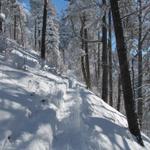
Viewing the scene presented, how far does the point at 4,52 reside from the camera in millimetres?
12570

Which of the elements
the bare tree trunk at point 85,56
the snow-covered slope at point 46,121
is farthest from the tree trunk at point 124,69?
the bare tree trunk at point 85,56

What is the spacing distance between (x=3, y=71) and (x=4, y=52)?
11.3 ft

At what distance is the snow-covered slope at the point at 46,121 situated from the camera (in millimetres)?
6215

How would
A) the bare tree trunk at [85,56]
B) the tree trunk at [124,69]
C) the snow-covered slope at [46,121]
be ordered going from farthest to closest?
the bare tree trunk at [85,56], the tree trunk at [124,69], the snow-covered slope at [46,121]

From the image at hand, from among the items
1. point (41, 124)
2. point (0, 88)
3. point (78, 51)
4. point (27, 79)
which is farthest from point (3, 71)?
point (78, 51)

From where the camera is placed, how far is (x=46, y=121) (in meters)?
7.45

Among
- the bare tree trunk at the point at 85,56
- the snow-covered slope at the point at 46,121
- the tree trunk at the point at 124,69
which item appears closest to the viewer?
the snow-covered slope at the point at 46,121

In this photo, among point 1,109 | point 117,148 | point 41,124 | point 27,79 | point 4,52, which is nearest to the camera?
point 1,109

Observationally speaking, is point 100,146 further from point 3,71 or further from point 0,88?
point 3,71

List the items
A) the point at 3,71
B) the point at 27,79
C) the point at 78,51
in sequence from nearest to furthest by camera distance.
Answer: the point at 3,71, the point at 27,79, the point at 78,51

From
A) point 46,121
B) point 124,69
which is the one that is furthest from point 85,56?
point 46,121

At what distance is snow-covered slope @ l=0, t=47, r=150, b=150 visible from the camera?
6215 millimetres

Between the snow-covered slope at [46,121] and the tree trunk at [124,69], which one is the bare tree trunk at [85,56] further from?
the snow-covered slope at [46,121]

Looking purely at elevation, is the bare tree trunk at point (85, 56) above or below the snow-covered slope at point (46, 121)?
above
